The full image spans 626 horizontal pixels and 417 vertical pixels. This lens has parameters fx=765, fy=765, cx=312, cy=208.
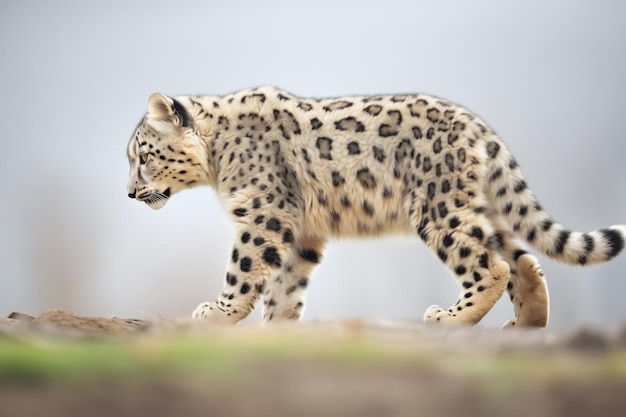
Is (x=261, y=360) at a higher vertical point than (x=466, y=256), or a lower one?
higher

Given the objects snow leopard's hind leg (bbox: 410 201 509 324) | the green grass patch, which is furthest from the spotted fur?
the green grass patch

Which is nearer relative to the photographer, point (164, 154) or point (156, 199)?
point (164, 154)

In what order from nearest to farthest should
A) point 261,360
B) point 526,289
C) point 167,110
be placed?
1. point 261,360
2. point 526,289
3. point 167,110

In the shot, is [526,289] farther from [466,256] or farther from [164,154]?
[164,154]

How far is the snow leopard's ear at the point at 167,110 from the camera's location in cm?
539

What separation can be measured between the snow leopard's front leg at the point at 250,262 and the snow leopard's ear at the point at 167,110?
855 mm

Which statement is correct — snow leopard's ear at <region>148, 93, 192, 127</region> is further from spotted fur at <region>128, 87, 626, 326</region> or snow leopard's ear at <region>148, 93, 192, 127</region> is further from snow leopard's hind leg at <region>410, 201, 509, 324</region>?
snow leopard's hind leg at <region>410, 201, 509, 324</region>

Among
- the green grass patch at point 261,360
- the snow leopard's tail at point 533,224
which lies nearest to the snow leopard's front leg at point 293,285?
the snow leopard's tail at point 533,224

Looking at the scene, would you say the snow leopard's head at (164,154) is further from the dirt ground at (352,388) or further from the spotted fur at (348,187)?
the dirt ground at (352,388)

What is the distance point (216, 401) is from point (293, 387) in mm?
175

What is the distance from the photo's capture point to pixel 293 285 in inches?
219

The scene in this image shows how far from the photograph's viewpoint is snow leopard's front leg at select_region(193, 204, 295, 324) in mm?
4832

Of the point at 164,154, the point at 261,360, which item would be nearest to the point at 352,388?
the point at 261,360

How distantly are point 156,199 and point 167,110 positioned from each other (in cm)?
66
